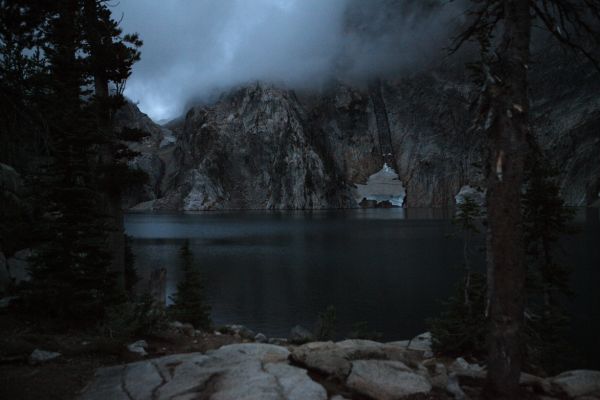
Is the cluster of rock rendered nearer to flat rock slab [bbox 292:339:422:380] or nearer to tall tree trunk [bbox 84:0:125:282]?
flat rock slab [bbox 292:339:422:380]

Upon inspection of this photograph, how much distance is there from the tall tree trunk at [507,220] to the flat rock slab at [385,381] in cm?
101

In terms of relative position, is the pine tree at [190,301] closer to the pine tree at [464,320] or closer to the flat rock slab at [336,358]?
the pine tree at [464,320]

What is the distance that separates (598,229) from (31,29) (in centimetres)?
7389

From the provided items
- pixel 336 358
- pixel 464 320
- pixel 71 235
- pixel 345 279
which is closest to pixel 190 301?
pixel 71 235

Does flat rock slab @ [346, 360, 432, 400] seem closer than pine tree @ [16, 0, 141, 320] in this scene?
Yes

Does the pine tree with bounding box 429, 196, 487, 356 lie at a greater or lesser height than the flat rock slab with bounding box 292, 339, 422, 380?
lesser

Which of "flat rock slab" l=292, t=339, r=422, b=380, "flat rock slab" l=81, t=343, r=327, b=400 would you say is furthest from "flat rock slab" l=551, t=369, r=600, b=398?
"flat rock slab" l=81, t=343, r=327, b=400

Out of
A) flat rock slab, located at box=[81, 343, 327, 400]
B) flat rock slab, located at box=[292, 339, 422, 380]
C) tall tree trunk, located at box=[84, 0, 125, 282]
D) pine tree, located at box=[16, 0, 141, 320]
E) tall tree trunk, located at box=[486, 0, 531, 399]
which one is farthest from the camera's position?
tall tree trunk, located at box=[84, 0, 125, 282]

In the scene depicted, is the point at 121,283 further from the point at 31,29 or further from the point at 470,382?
the point at 470,382

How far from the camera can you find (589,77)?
15075cm

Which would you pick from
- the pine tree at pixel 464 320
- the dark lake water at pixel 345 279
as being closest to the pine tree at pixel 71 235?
the pine tree at pixel 464 320

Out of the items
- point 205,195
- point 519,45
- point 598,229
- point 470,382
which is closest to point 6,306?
point 470,382

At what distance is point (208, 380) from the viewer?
20.3ft

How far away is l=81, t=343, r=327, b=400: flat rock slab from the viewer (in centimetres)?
561
